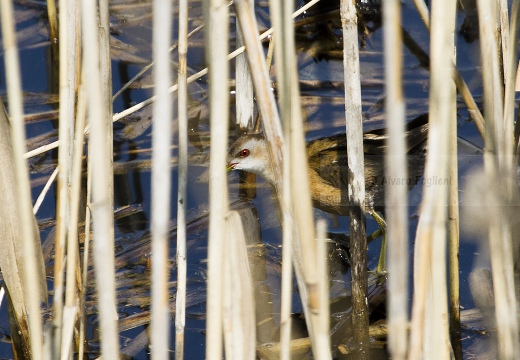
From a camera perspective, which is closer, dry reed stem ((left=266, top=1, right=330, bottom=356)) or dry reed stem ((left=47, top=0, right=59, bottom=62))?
dry reed stem ((left=266, top=1, right=330, bottom=356))

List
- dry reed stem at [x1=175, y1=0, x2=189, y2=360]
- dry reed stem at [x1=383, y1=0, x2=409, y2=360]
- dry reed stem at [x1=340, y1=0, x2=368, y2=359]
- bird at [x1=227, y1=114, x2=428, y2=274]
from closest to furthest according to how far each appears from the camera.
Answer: dry reed stem at [x1=383, y1=0, x2=409, y2=360], dry reed stem at [x1=175, y1=0, x2=189, y2=360], dry reed stem at [x1=340, y1=0, x2=368, y2=359], bird at [x1=227, y1=114, x2=428, y2=274]

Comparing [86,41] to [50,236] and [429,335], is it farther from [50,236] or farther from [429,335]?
[50,236]

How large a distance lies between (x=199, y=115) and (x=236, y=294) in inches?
126

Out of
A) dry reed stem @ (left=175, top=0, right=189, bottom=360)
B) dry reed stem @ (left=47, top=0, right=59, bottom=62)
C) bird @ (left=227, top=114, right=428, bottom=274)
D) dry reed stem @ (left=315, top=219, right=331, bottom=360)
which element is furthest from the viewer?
dry reed stem @ (left=47, top=0, right=59, bottom=62)

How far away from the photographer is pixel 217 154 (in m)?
1.51

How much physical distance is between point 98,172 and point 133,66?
381 cm

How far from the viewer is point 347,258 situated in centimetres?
375

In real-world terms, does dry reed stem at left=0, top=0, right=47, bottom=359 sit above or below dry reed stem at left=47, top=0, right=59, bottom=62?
below

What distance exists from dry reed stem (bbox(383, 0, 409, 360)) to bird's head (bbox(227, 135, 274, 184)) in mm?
2676

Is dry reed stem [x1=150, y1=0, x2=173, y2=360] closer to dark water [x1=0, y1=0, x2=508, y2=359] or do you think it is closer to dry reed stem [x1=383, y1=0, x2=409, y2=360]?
dry reed stem [x1=383, y1=0, x2=409, y2=360]

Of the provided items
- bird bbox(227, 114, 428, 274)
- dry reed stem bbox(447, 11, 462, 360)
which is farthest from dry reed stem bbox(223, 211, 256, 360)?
bird bbox(227, 114, 428, 274)

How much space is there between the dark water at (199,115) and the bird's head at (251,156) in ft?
0.53

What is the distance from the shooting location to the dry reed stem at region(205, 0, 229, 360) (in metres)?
1.43

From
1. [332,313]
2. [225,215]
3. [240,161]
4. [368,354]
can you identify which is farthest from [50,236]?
[225,215]
